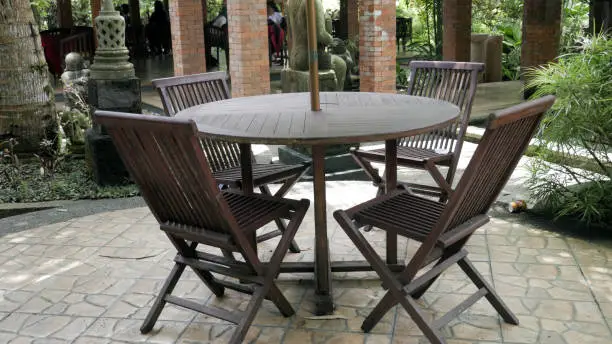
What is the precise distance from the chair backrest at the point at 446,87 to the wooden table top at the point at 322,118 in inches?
19.7

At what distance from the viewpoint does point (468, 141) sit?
6.51 metres

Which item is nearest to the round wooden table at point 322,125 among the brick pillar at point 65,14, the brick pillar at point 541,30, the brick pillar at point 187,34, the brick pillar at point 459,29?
the brick pillar at point 541,30

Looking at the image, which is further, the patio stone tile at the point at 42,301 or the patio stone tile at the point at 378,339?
the patio stone tile at the point at 42,301

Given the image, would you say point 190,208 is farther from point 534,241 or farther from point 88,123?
point 88,123

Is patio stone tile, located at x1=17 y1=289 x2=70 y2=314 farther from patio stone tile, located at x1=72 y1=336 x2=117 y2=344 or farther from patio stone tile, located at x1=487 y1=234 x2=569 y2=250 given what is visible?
patio stone tile, located at x1=487 y1=234 x2=569 y2=250

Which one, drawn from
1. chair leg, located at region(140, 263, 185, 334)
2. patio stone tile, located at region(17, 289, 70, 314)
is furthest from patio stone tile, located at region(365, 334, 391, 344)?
patio stone tile, located at region(17, 289, 70, 314)

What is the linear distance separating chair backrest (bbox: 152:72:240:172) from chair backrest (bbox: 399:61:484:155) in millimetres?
1087

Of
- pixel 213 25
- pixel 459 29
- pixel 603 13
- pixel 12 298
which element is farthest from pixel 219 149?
pixel 213 25

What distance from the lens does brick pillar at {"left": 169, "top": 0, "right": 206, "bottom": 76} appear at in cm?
864

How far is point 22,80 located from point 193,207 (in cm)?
419

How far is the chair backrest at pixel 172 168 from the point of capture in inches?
90.4

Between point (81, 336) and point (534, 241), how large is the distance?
2.40 m

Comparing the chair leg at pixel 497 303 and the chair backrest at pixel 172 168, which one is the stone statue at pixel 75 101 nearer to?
the chair backrest at pixel 172 168

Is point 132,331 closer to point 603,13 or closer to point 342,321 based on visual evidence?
point 342,321
